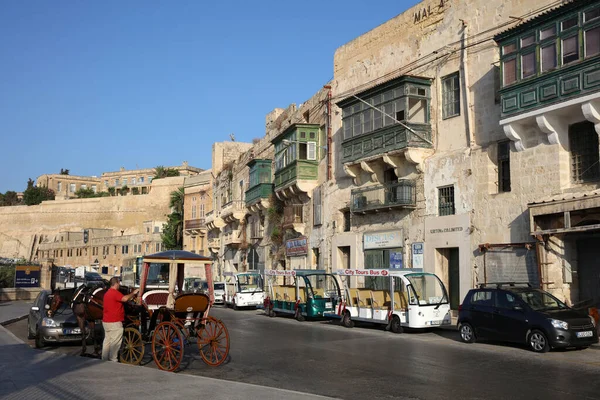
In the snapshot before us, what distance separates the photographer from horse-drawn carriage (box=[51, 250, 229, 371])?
11305 mm

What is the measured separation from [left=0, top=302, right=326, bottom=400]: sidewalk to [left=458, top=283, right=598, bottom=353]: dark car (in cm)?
804

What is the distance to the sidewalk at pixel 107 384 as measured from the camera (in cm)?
809

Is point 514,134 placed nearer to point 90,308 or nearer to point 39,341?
point 90,308

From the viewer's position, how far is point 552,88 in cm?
1852

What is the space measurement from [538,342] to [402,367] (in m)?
4.32

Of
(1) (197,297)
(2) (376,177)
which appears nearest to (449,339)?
(1) (197,297)

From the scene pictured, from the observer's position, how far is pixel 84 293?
48.7 ft

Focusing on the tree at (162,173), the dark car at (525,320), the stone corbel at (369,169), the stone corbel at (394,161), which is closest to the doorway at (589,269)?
the dark car at (525,320)

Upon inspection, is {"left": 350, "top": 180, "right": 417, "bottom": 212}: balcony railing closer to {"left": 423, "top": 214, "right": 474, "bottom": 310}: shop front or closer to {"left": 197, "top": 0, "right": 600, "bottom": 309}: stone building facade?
{"left": 197, "top": 0, "right": 600, "bottom": 309}: stone building facade

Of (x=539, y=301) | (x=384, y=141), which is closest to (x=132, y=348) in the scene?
(x=539, y=301)

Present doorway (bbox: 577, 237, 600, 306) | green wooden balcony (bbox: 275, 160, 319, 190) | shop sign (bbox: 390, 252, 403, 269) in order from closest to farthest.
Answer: doorway (bbox: 577, 237, 600, 306), shop sign (bbox: 390, 252, 403, 269), green wooden balcony (bbox: 275, 160, 319, 190)

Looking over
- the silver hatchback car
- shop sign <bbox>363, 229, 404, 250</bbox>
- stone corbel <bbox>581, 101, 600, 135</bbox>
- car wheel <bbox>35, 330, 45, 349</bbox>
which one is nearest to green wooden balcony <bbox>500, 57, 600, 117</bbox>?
stone corbel <bbox>581, 101, 600, 135</bbox>

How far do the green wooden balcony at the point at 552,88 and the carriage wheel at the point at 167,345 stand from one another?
43.4ft

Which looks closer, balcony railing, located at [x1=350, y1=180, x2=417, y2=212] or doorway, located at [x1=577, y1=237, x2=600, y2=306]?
doorway, located at [x1=577, y1=237, x2=600, y2=306]
